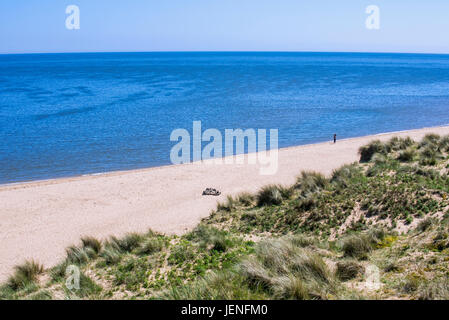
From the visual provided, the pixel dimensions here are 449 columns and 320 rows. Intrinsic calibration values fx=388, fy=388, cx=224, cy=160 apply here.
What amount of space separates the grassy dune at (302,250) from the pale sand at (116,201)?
237 centimetres

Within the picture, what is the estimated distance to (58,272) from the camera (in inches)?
376

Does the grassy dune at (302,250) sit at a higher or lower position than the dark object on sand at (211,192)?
higher

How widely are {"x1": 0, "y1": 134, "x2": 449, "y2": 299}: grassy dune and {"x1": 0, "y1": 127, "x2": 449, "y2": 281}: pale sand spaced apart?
237 centimetres

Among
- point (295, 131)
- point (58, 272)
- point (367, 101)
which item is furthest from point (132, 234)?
point (367, 101)

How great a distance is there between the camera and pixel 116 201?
17.9m

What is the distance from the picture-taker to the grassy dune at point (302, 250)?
21.9ft

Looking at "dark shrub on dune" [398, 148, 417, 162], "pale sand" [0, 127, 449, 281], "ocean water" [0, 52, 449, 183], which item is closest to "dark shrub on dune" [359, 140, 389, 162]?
"dark shrub on dune" [398, 148, 417, 162]

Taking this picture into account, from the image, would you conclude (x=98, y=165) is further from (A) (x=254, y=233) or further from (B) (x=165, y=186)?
(A) (x=254, y=233)

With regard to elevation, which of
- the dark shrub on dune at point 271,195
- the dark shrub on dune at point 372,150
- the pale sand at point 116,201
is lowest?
the pale sand at point 116,201

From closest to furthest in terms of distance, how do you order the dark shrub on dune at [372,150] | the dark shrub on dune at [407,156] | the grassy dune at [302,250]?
the grassy dune at [302,250] → the dark shrub on dune at [407,156] → the dark shrub on dune at [372,150]

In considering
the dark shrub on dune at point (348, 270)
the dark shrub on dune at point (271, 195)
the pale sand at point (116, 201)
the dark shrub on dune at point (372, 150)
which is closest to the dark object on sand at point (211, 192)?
the pale sand at point (116, 201)

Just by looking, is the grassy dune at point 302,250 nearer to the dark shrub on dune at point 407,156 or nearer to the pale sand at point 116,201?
the dark shrub on dune at point 407,156

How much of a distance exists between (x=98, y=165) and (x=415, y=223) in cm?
2048

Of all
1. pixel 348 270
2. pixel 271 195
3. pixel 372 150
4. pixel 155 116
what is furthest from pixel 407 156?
pixel 155 116
